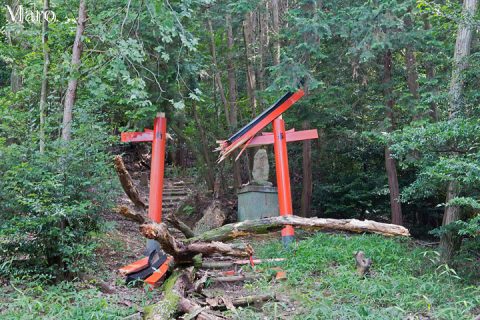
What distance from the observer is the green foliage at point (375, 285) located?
5.41 m

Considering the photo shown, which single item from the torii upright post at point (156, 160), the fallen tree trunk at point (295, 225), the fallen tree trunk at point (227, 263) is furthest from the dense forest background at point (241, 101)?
the fallen tree trunk at point (227, 263)

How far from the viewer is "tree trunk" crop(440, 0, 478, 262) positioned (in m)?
7.36

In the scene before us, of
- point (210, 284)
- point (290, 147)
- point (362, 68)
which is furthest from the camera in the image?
point (290, 147)

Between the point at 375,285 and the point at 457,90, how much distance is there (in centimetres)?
356

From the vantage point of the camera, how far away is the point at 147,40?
9.92 m

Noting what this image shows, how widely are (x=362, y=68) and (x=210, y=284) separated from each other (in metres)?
7.53

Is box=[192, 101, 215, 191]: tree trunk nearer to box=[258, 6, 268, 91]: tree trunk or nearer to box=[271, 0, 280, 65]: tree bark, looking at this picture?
box=[258, 6, 268, 91]: tree trunk

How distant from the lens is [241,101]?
53.1 feet

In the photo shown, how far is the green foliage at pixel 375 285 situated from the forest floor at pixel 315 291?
0.01 meters

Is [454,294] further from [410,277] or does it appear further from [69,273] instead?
[69,273]

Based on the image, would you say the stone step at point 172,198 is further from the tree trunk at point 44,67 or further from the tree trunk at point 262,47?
the tree trunk at point 44,67

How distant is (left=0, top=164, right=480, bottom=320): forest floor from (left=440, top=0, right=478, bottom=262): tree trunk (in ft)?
0.90

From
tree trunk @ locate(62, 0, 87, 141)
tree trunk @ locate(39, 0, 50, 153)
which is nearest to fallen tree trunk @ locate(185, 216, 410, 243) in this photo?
tree trunk @ locate(62, 0, 87, 141)

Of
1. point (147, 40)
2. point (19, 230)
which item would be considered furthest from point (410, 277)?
point (147, 40)
